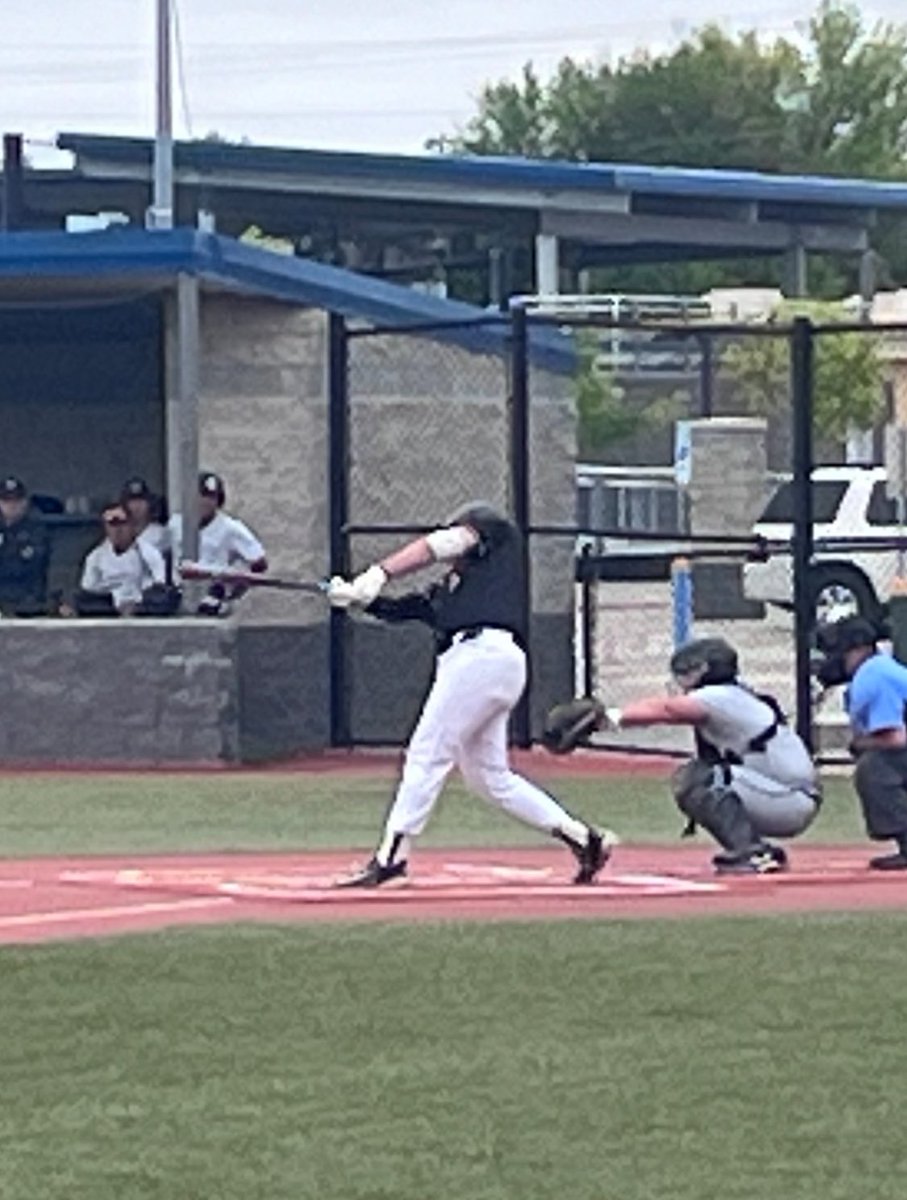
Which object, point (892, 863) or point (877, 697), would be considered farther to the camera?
point (892, 863)

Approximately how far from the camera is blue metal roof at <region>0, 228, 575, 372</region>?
21.5 metres

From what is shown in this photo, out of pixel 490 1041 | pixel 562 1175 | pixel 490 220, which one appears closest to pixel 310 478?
pixel 490 1041

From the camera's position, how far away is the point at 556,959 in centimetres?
1121

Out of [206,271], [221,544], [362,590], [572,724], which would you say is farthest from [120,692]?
[362,590]

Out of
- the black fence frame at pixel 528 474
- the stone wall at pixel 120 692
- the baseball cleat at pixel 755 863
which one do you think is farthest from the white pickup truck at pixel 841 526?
the baseball cleat at pixel 755 863

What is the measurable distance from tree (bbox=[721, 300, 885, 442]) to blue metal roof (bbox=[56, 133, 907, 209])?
249 centimetres

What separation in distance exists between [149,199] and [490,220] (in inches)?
224

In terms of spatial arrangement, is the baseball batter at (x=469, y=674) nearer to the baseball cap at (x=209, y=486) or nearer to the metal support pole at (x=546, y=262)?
the baseball cap at (x=209, y=486)

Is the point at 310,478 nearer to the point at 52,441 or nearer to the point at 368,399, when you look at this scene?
the point at 368,399

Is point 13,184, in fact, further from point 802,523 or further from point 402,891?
point 402,891

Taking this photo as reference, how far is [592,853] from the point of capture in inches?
542

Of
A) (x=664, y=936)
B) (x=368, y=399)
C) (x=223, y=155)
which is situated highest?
(x=223, y=155)

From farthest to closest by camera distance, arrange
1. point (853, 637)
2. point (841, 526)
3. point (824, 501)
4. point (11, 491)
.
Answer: point (824, 501), point (841, 526), point (11, 491), point (853, 637)

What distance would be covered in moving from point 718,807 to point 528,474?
8.77 metres
